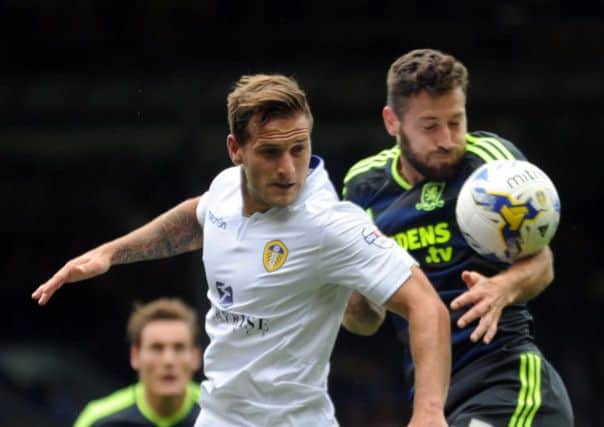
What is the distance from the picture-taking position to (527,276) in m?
4.66

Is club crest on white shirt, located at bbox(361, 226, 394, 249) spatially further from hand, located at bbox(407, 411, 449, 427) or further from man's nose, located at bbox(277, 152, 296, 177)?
hand, located at bbox(407, 411, 449, 427)

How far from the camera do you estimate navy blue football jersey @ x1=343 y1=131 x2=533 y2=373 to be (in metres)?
5.04

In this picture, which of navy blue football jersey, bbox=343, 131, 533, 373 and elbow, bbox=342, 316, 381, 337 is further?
elbow, bbox=342, 316, 381, 337

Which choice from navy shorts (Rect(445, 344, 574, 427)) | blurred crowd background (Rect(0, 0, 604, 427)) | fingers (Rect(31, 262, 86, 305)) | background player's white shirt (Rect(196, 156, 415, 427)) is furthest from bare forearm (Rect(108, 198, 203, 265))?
blurred crowd background (Rect(0, 0, 604, 427))

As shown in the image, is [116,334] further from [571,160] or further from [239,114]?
[239,114]

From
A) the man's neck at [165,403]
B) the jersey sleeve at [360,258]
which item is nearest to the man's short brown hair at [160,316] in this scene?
the man's neck at [165,403]

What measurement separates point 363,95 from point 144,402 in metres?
5.44

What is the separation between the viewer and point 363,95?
11625 millimetres

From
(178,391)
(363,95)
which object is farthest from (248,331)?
(363,95)

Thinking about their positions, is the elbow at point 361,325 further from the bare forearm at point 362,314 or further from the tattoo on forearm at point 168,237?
the tattoo on forearm at point 168,237

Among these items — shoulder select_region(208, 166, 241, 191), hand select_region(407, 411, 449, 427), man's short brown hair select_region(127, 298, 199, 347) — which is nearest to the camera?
hand select_region(407, 411, 449, 427)

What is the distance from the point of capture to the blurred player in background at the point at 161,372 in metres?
6.59

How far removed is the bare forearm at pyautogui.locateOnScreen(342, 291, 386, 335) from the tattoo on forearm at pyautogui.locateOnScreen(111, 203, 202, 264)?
62cm

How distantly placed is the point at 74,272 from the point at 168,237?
19.3 inches
